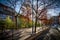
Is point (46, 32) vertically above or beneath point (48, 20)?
beneath

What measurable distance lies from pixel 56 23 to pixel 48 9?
431 mm

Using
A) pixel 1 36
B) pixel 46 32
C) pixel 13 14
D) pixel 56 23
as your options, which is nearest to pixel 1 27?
pixel 1 36

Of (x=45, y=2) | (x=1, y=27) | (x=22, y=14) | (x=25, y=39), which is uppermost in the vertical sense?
(x=45, y=2)

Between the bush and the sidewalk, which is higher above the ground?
the bush

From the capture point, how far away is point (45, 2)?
11.9 feet

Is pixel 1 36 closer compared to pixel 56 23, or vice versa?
pixel 56 23

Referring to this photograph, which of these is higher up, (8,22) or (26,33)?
(8,22)

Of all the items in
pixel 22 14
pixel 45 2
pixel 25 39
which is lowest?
pixel 25 39

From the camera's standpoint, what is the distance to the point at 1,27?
3.74 m

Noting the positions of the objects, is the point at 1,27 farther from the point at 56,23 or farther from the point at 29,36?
the point at 56,23

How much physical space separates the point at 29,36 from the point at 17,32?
1.15ft

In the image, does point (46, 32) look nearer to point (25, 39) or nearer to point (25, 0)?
point (25, 39)

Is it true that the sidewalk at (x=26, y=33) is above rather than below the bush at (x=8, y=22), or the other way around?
below

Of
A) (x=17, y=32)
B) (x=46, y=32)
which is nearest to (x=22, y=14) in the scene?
(x=17, y=32)
